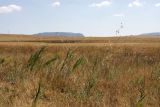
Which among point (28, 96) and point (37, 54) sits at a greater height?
point (37, 54)

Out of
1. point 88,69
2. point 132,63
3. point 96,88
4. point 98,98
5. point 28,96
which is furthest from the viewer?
point 132,63

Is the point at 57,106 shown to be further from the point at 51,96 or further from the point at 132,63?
the point at 132,63

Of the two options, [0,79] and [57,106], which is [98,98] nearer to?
[57,106]

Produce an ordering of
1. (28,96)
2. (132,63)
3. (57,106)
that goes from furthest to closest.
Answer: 1. (132,63)
2. (28,96)
3. (57,106)

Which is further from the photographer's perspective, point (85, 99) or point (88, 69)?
point (88, 69)

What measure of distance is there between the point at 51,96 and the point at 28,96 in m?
0.48

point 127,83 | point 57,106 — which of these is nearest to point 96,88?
point 127,83

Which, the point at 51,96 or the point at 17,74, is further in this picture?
the point at 17,74

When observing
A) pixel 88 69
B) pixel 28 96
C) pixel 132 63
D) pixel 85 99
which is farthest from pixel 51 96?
pixel 132 63

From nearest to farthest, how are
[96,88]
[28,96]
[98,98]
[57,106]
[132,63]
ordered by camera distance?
[57,106]
[98,98]
[28,96]
[96,88]
[132,63]

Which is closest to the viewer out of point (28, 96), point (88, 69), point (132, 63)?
point (28, 96)

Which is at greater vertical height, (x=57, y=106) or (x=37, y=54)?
(x=37, y=54)

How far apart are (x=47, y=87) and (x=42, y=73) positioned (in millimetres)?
768

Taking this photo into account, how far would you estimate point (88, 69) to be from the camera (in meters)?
9.38
